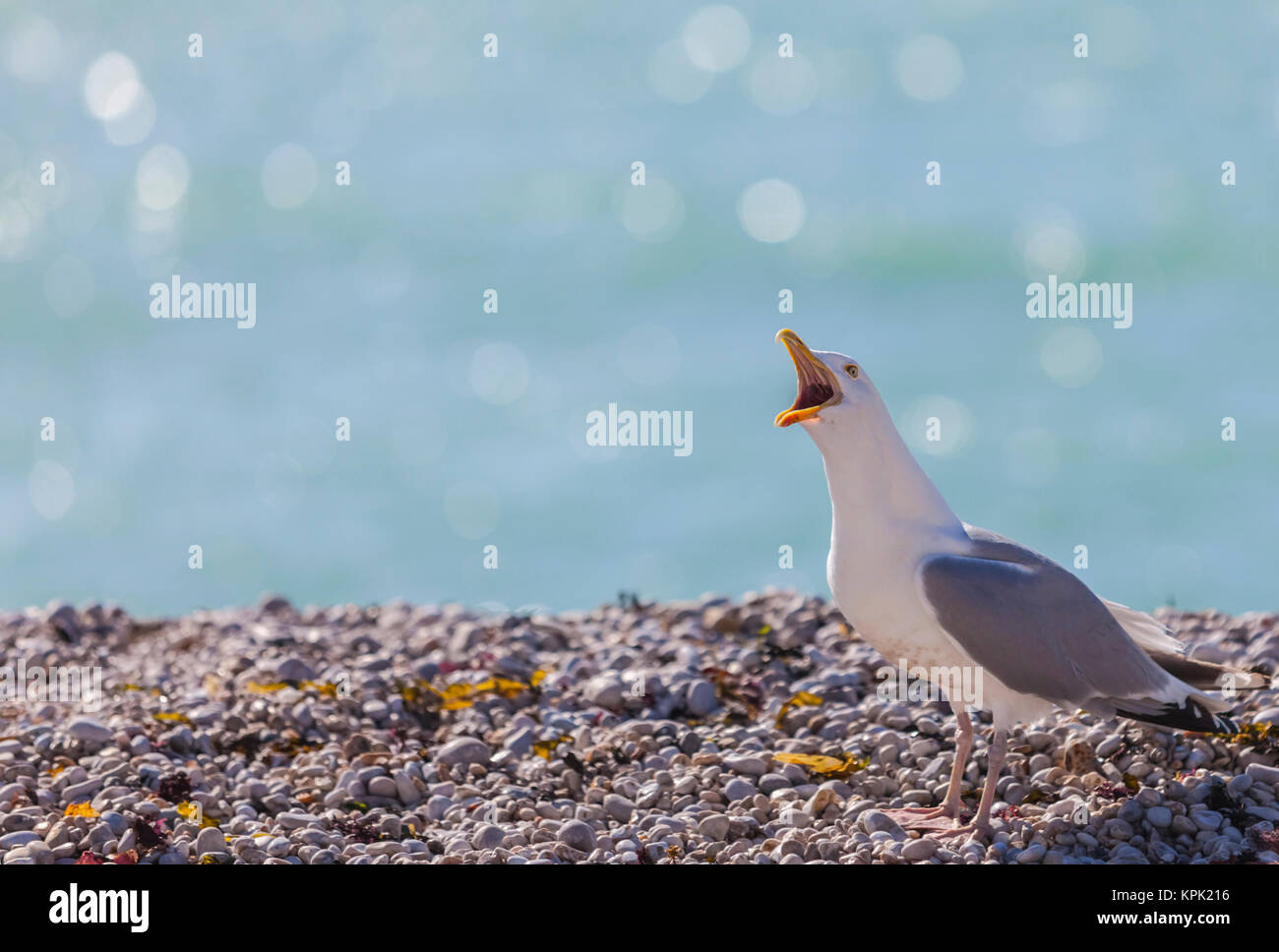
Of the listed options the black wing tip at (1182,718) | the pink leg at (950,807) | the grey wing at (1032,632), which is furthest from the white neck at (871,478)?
the black wing tip at (1182,718)

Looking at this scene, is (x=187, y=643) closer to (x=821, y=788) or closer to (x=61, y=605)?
(x=61, y=605)

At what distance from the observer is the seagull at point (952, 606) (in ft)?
16.3

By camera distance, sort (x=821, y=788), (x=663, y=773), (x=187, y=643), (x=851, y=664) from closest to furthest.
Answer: (x=821, y=788) < (x=663, y=773) < (x=851, y=664) < (x=187, y=643)

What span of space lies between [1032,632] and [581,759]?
6.55 feet

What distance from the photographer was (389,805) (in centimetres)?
559

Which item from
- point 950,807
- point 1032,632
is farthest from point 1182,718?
point 950,807

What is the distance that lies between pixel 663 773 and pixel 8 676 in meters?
3.63

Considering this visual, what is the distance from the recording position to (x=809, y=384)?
16.8 ft

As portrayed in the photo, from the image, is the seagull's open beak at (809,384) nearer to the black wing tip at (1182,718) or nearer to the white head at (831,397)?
the white head at (831,397)

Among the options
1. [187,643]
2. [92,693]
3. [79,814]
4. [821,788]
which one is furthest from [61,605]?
[821,788]

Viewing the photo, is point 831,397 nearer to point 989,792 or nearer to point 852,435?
point 852,435

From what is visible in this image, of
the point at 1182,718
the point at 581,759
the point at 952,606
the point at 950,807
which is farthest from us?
the point at 581,759

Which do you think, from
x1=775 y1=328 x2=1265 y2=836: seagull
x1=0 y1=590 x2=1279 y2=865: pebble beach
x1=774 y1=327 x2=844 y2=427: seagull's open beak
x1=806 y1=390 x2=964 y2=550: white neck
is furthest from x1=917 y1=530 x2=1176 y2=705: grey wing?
x1=774 y1=327 x2=844 y2=427: seagull's open beak

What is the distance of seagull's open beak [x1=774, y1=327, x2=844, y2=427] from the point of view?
506 centimetres
